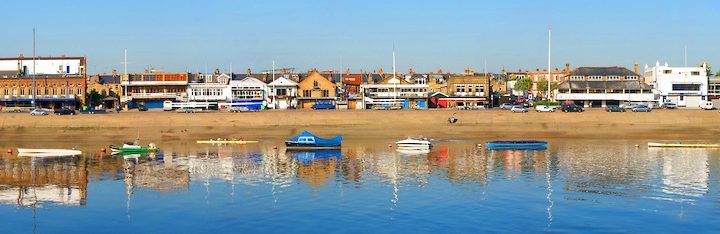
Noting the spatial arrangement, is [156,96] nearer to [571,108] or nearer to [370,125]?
[370,125]

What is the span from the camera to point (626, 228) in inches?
1668

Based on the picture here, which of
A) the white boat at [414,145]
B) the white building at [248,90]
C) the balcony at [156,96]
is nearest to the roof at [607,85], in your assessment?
the white building at [248,90]

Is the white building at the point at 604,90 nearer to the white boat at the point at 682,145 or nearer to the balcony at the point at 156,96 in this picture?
the white boat at the point at 682,145

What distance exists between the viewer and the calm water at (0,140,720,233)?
4431cm

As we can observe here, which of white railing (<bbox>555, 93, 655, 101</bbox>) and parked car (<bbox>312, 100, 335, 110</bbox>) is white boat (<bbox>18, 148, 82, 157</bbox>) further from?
white railing (<bbox>555, 93, 655, 101</bbox>)

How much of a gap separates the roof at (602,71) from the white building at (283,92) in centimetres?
5722

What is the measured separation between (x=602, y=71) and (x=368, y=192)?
12169 cm

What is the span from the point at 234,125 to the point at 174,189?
53.3 meters

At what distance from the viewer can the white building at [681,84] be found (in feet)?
536

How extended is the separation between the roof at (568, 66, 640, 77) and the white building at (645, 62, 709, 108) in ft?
19.0

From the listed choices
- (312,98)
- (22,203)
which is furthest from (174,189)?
(312,98)

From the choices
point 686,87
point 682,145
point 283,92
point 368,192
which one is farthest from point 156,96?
point 368,192

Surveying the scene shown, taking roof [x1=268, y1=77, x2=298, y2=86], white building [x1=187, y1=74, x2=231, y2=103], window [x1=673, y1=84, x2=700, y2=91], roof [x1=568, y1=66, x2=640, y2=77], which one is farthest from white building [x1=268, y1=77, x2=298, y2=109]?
window [x1=673, y1=84, x2=700, y2=91]

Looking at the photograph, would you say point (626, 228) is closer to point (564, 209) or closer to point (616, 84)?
point (564, 209)
